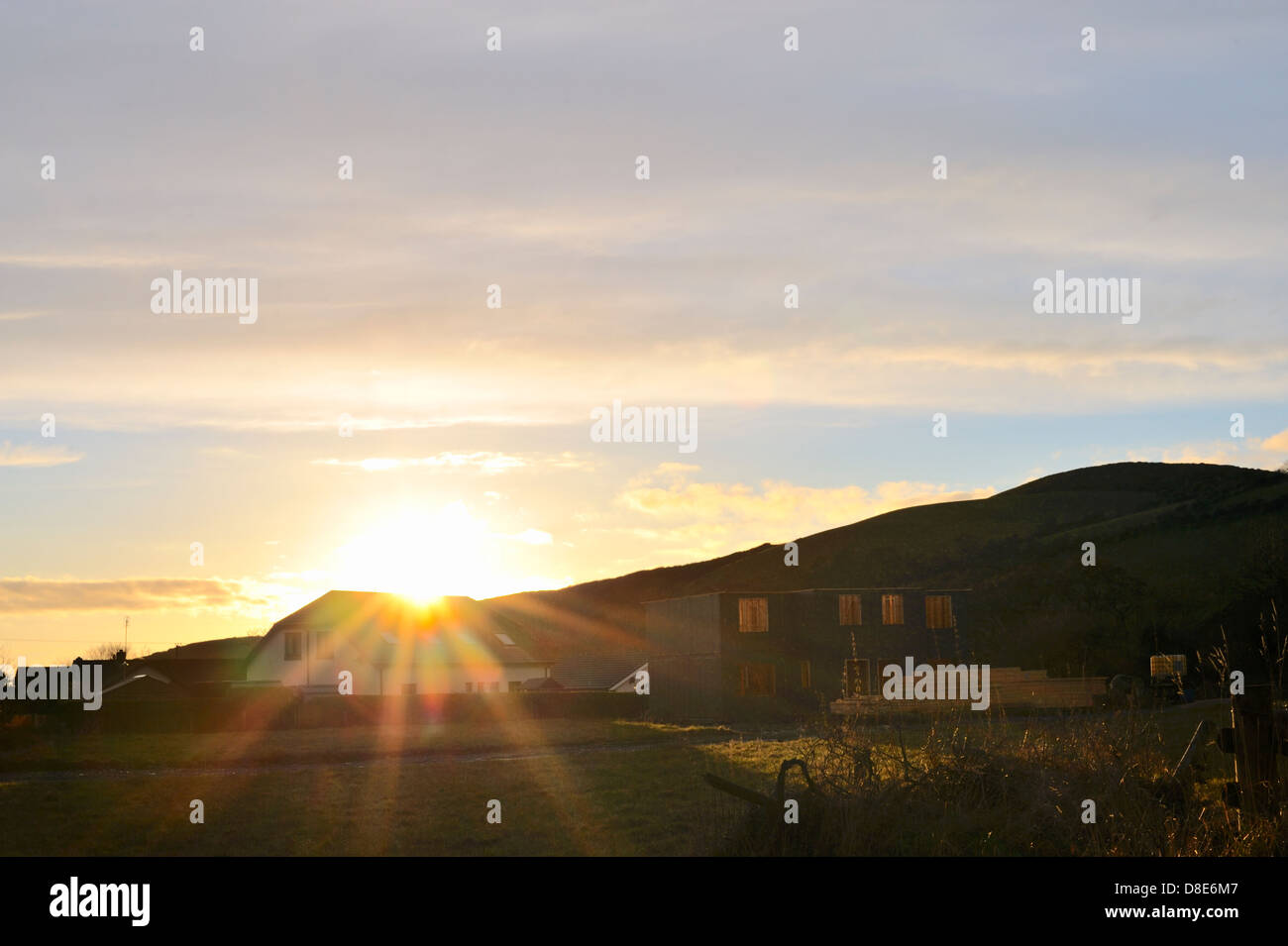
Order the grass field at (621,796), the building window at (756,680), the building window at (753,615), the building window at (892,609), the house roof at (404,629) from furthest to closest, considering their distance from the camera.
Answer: the house roof at (404,629) → the building window at (892,609) → the building window at (753,615) → the building window at (756,680) → the grass field at (621,796)

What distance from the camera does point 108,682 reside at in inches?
2359

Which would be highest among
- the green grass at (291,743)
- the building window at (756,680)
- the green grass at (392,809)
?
the building window at (756,680)

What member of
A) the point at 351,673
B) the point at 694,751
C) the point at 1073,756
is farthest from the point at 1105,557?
the point at 1073,756

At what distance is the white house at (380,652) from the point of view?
6084cm

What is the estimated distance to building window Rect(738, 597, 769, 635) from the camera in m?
51.4

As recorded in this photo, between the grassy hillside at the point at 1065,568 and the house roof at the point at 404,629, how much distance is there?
12.3 meters

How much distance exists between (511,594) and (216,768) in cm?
13572

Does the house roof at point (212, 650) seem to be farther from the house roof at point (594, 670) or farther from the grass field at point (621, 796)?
the grass field at point (621, 796)

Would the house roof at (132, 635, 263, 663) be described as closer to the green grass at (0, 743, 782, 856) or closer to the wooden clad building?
the wooden clad building

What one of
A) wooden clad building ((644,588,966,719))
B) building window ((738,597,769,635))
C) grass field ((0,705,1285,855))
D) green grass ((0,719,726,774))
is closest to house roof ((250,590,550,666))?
wooden clad building ((644,588,966,719))

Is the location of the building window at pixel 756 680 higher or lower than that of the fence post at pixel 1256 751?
lower

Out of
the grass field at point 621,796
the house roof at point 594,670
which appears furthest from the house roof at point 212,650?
the grass field at point 621,796

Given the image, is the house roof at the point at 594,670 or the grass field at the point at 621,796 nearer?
the grass field at the point at 621,796
